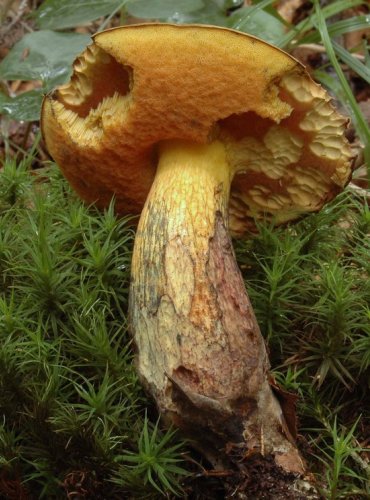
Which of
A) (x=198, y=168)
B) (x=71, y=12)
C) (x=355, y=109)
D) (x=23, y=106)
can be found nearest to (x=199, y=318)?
(x=198, y=168)

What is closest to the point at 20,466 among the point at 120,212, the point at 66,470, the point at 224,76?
the point at 66,470

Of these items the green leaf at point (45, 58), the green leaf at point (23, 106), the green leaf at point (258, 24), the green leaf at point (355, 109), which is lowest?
the green leaf at point (355, 109)

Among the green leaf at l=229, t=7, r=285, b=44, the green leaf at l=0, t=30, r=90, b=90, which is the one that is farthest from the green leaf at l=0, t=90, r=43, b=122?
the green leaf at l=229, t=7, r=285, b=44

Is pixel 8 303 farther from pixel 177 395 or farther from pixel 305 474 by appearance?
pixel 305 474

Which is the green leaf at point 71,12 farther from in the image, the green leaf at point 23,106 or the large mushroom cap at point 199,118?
the large mushroom cap at point 199,118

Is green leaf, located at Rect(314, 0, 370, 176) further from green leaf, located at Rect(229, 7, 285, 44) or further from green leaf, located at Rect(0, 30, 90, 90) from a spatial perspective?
green leaf, located at Rect(0, 30, 90, 90)

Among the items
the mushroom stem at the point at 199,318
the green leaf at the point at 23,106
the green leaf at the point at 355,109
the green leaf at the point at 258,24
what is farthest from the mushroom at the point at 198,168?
the green leaf at the point at 258,24

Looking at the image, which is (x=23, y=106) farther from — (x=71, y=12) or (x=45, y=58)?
(x=71, y=12)
